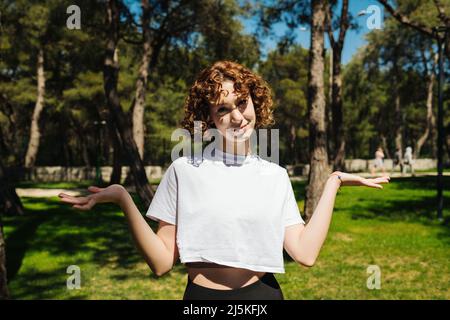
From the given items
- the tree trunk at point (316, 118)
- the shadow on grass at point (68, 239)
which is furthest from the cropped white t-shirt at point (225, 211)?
the tree trunk at point (316, 118)

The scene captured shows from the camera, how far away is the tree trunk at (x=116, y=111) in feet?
44.4

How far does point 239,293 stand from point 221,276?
3.6 inches

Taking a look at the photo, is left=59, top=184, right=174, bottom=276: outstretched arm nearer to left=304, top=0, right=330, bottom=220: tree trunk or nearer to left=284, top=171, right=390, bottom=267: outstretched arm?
left=284, top=171, right=390, bottom=267: outstretched arm

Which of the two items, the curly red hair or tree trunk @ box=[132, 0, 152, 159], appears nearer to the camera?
the curly red hair

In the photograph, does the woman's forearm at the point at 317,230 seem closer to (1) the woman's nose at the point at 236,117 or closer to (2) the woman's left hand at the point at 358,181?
(2) the woman's left hand at the point at 358,181

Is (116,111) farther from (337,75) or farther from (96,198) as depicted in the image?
(96,198)

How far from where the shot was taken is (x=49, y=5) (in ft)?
79.4

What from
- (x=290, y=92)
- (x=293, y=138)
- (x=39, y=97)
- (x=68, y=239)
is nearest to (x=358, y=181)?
(x=68, y=239)

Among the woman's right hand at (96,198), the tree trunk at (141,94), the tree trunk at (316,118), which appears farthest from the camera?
the tree trunk at (141,94)

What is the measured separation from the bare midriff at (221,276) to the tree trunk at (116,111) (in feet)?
38.5

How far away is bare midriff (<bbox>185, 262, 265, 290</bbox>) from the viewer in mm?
1739

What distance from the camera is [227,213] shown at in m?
1.73

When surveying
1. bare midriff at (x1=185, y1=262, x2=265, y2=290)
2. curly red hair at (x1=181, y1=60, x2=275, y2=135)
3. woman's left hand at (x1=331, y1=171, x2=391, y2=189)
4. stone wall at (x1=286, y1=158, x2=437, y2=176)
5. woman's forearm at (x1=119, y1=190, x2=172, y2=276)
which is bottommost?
stone wall at (x1=286, y1=158, x2=437, y2=176)

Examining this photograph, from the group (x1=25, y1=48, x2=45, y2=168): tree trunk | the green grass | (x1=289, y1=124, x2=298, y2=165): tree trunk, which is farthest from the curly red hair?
(x1=289, y1=124, x2=298, y2=165): tree trunk
